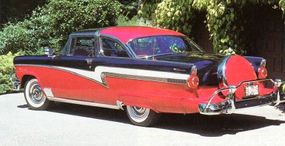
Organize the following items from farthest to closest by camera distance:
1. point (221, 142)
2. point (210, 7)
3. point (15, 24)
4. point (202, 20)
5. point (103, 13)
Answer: point (15, 24) < point (103, 13) < point (202, 20) < point (210, 7) < point (221, 142)

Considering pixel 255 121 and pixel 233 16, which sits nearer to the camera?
pixel 255 121

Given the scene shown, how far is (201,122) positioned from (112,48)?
1853 mm

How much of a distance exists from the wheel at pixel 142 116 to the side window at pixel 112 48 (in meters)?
0.86

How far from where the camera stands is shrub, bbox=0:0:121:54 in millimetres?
16891

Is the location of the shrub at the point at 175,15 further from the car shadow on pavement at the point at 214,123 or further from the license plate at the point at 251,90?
the license plate at the point at 251,90

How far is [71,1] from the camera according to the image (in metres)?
17.1

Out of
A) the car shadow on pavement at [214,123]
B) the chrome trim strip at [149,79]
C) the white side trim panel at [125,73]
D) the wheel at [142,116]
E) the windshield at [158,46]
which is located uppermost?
the windshield at [158,46]

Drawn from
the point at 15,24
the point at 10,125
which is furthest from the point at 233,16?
the point at 15,24

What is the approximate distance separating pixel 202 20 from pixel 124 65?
5.39 meters

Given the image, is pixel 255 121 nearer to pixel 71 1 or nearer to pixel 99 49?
pixel 99 49

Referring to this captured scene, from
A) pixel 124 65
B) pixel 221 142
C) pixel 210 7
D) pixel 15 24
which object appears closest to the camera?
pixel 221 142

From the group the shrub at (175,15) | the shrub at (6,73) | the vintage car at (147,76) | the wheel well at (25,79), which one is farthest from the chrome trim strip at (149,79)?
the shrub at (6,73)

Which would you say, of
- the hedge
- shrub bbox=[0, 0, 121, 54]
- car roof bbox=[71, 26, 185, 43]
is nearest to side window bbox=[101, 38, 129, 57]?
car roof bbox=[71, 26, 185, 43]

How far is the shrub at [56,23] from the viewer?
55.4 ft
